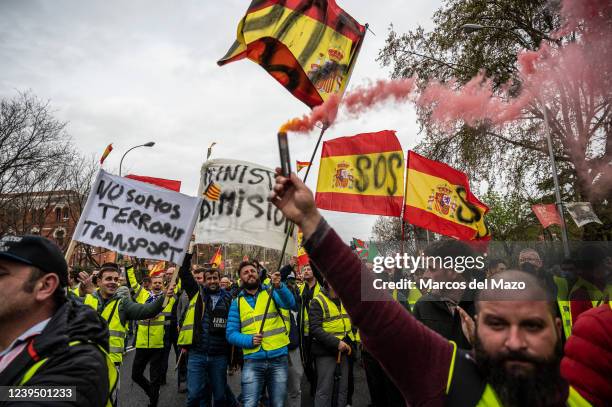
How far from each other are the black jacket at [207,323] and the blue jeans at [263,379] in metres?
0.76

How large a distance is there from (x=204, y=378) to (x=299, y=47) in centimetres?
446

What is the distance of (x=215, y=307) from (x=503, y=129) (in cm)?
1640

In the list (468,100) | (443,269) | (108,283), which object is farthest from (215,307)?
(468,100)

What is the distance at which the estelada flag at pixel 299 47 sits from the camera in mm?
3855

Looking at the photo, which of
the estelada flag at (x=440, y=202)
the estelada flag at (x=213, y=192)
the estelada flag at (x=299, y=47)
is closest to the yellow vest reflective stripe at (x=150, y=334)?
the estelada flag at (x=213, y=192)

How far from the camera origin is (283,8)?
13.2ft

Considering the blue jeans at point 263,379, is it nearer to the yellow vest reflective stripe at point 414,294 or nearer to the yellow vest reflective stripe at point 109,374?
the yellow vest reflective stripe at point 414,294

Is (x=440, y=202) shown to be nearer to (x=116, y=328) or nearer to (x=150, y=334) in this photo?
(x=116, y=328)

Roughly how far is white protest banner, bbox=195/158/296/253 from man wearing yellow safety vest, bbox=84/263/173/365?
108cm

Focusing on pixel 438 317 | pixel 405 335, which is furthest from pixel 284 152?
pixel 438 317

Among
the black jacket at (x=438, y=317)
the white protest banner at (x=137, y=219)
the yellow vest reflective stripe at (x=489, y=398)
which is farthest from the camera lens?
the white protest banner at (x=137, y=219)

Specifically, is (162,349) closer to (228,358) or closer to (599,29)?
(228,358)

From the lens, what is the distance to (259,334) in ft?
16.7

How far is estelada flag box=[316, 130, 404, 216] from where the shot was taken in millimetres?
5906
